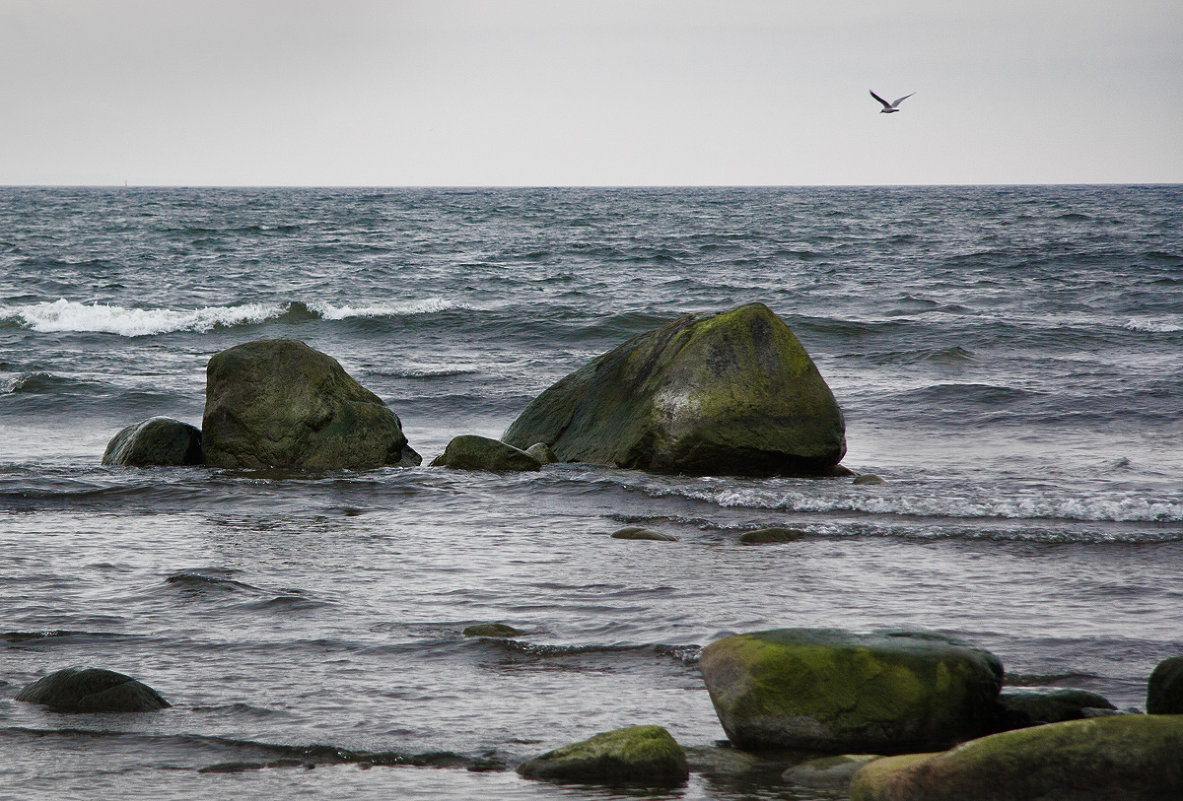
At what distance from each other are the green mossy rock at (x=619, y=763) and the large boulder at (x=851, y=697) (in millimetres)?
368

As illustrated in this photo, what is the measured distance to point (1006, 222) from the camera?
1783 inches

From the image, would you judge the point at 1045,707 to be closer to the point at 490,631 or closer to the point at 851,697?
the point at 851,697

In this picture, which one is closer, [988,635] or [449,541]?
[988,635]

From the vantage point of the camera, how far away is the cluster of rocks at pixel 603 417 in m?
9.36

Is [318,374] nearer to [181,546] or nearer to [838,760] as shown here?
[181,546]

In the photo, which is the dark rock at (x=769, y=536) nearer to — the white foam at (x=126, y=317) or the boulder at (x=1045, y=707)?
the boulder at (x=1045, y=707)

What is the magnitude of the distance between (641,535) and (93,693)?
3.71m

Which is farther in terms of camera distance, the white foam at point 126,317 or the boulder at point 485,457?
the white foam at point 126,317

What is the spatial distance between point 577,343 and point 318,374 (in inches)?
360

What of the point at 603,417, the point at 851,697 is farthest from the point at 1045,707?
the point at 603,417

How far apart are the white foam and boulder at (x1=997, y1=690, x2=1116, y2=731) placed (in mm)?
18644

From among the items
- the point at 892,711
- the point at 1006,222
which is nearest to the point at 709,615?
the point at 892,711

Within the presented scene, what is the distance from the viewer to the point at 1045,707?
13.1 ft

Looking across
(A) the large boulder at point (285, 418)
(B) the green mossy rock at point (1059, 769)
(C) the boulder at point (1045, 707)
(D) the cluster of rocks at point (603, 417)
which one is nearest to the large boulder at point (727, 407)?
(D) the cluster of rocks at point (603, 417)
